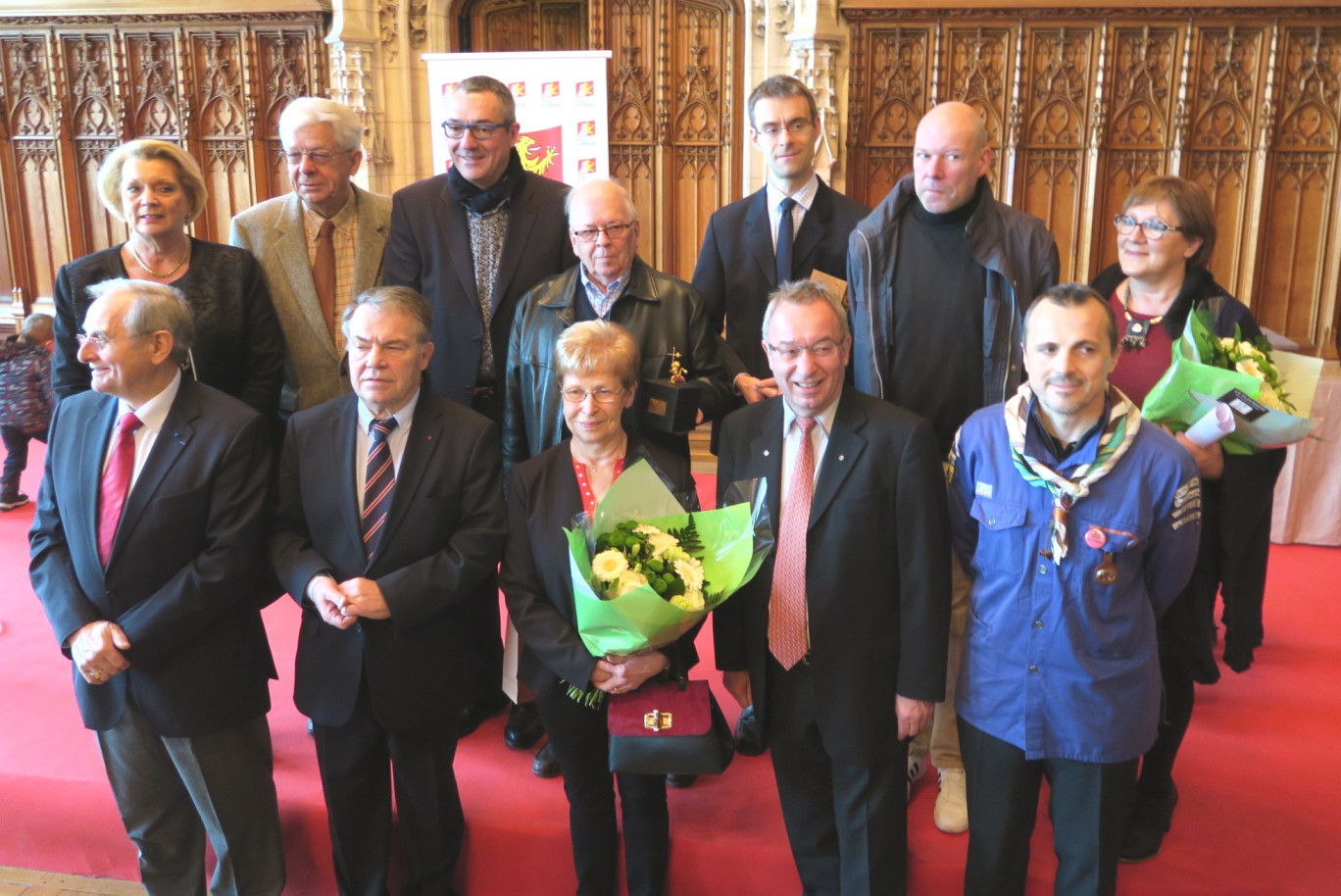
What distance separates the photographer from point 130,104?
6.53 metres

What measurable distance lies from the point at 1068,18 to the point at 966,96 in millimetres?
625

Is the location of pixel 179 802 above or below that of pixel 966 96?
below

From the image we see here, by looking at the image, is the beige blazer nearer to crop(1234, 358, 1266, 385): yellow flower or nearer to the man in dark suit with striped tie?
the man in dark suit with striped tie

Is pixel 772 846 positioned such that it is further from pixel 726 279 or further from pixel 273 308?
pixel 273 308

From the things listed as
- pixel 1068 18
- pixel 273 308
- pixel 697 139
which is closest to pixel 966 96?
pixel 1068 18

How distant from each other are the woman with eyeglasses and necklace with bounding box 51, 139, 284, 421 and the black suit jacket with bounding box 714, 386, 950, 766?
4.56ft

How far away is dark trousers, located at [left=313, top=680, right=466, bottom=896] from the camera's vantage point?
7.55 feet

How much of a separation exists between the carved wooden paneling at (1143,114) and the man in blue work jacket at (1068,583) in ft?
13.6

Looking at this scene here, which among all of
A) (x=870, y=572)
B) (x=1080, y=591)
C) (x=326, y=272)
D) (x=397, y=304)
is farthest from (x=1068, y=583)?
(x=326, y=272)

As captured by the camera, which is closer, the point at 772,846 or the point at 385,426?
the point at 385,426

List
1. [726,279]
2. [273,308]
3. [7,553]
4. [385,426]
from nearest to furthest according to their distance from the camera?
[385,426]
[273,308]
[726,279]
[7,553]

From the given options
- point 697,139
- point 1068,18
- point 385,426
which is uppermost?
point 1068,18

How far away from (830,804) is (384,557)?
110 cm

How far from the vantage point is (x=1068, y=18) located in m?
5.53
